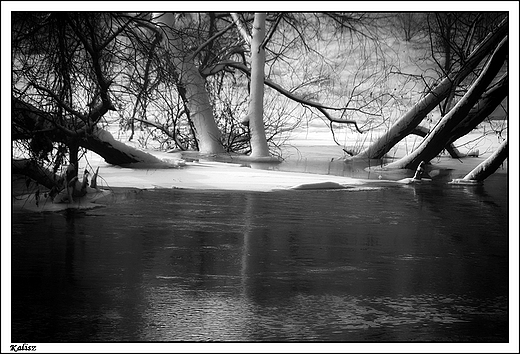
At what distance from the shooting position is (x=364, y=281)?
3.45m

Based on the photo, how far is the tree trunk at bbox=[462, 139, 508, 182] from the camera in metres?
5.16

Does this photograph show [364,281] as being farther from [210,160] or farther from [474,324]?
[210,160]

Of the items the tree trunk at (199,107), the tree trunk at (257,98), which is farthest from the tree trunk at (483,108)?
the tree trunk at (199,107)

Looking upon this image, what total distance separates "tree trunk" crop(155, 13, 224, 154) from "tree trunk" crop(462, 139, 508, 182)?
8.02ft

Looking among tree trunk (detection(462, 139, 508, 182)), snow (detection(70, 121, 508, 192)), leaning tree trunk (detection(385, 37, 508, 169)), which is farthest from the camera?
leaning tree trunk (detection(385, 37, 508, 169))

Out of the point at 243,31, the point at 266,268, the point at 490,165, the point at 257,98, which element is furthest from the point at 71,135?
the point at 243,31

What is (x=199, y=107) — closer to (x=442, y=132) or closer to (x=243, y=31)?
(x=243, y=31)

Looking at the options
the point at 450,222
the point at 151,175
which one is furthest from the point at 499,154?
the point at 151,175

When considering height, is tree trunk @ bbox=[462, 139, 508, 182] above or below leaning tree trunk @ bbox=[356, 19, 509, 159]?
below

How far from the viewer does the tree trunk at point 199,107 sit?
22.7 ft

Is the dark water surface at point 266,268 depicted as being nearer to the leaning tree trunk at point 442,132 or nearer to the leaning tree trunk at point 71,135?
the leaning tree trunk at point 71,135

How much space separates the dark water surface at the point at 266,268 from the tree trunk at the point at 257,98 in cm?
165

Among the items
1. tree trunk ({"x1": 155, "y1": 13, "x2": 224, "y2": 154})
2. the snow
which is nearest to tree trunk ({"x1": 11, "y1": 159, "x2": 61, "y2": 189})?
the snow

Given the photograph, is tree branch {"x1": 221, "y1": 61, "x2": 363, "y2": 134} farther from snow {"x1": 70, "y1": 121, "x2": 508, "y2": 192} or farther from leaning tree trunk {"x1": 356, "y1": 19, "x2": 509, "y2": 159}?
leaning tree trunk {"x1": 356, "y1": 19, "x2": 509, "y2": 159}
